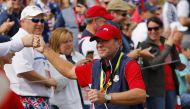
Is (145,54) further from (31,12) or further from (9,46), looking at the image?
(9,46)

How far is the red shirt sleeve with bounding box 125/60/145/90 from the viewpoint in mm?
5746

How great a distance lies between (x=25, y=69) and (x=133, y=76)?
1.87 m

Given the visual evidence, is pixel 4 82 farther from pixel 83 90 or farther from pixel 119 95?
pixel 83 90

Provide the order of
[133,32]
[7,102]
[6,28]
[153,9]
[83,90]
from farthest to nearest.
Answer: [153,9] < [133,32] < [6,28] < [83,90] < [7,102]

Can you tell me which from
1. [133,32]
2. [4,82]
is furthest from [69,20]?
[4,82]

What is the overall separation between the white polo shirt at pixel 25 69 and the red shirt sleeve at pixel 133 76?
1800 millimetres

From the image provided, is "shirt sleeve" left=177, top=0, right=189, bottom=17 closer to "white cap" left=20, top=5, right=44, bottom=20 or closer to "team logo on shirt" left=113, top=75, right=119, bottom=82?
"white cap" left=20, top=5, right=44, bottom=20

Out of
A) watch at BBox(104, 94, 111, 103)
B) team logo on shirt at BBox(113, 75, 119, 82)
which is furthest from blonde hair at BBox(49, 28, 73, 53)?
watch at BBox(104, 94, 111, 103)

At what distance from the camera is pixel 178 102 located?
9.39m

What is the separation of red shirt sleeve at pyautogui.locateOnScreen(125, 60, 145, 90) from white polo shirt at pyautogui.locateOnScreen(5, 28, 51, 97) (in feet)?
5.90

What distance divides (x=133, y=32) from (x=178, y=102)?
271 cm

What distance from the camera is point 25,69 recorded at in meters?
7.29

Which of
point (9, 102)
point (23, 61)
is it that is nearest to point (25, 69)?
point (23, 61)

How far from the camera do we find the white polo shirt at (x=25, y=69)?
Result: 7332mm
